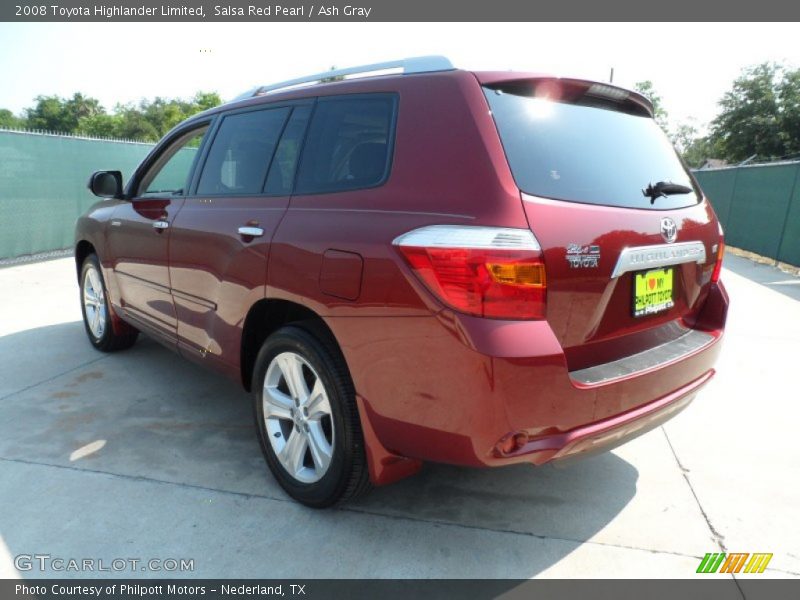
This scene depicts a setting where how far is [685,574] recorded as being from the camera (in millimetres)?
2283

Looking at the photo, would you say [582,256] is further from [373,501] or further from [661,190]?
[373,501]

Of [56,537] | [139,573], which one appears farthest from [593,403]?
[56,537]

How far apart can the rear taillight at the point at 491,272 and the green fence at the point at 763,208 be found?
1018cm

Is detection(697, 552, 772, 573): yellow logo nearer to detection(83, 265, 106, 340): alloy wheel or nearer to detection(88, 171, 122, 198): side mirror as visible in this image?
detection(88, 171, 122, 198): side mirror

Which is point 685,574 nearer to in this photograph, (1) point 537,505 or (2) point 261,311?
(1) point 537,505

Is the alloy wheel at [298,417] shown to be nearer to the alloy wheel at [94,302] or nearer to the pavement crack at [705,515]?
the pavement crack at [705,515]

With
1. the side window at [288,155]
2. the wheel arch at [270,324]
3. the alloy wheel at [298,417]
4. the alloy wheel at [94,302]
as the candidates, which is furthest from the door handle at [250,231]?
the alloy wheel at [94,302]

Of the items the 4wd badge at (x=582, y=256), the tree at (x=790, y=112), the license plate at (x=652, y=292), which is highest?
the tree at (x=790, y=112)

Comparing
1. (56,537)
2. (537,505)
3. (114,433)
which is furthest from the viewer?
(114,433)

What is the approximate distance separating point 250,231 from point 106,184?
78.0 inches

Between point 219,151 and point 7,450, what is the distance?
201 cm

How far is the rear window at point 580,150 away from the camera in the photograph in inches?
83.4

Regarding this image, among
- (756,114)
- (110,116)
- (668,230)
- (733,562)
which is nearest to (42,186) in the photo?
(668,230)

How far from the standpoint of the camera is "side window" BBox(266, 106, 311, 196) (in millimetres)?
2789
